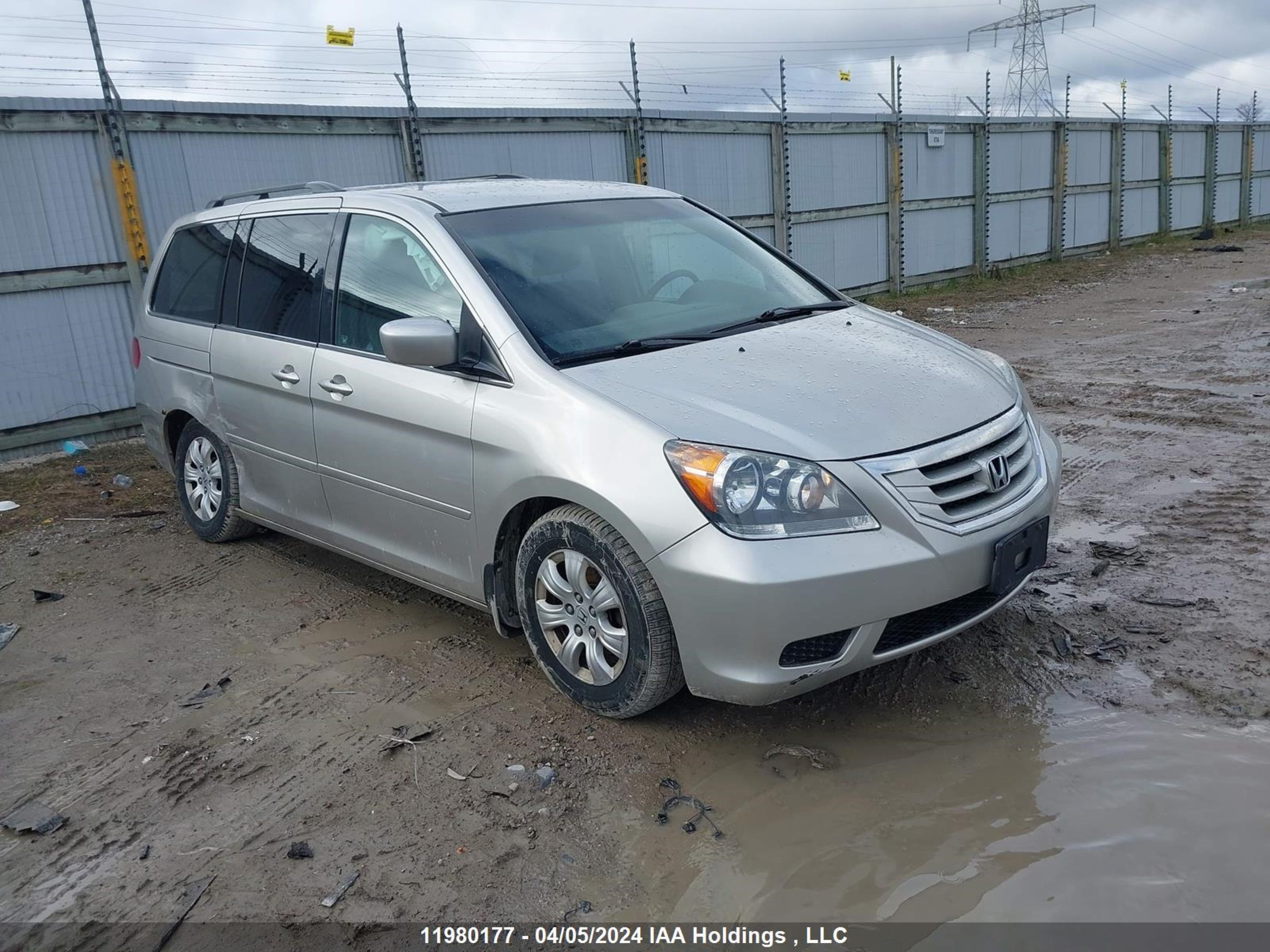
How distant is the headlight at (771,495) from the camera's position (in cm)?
304

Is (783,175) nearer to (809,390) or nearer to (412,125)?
(412,125)

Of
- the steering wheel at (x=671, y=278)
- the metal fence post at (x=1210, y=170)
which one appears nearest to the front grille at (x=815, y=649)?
the steering wheel at (x=671, y=278)

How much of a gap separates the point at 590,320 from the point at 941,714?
6.05 ft

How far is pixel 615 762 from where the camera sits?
332cm

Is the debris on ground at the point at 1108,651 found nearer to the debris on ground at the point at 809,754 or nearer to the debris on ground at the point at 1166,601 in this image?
the debris on ground at the point at 1166,601

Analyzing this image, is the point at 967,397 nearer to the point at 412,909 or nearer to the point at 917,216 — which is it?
the point at 412,909

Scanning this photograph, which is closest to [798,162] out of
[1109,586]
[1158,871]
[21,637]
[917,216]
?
[917,216]

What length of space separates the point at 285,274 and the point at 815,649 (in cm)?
304

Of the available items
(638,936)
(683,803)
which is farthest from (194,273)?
(638,936)

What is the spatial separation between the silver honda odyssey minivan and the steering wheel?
20mm

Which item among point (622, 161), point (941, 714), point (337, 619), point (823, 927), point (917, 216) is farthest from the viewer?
point (917, 216)

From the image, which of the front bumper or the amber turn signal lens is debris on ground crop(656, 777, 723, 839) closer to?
the front bumper

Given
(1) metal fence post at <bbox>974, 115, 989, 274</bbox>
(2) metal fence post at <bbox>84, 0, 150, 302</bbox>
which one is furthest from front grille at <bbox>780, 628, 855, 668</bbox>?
(1) metal fence post at <bbox>974, 115, 989, 274</bbox>

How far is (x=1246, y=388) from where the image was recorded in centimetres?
798
